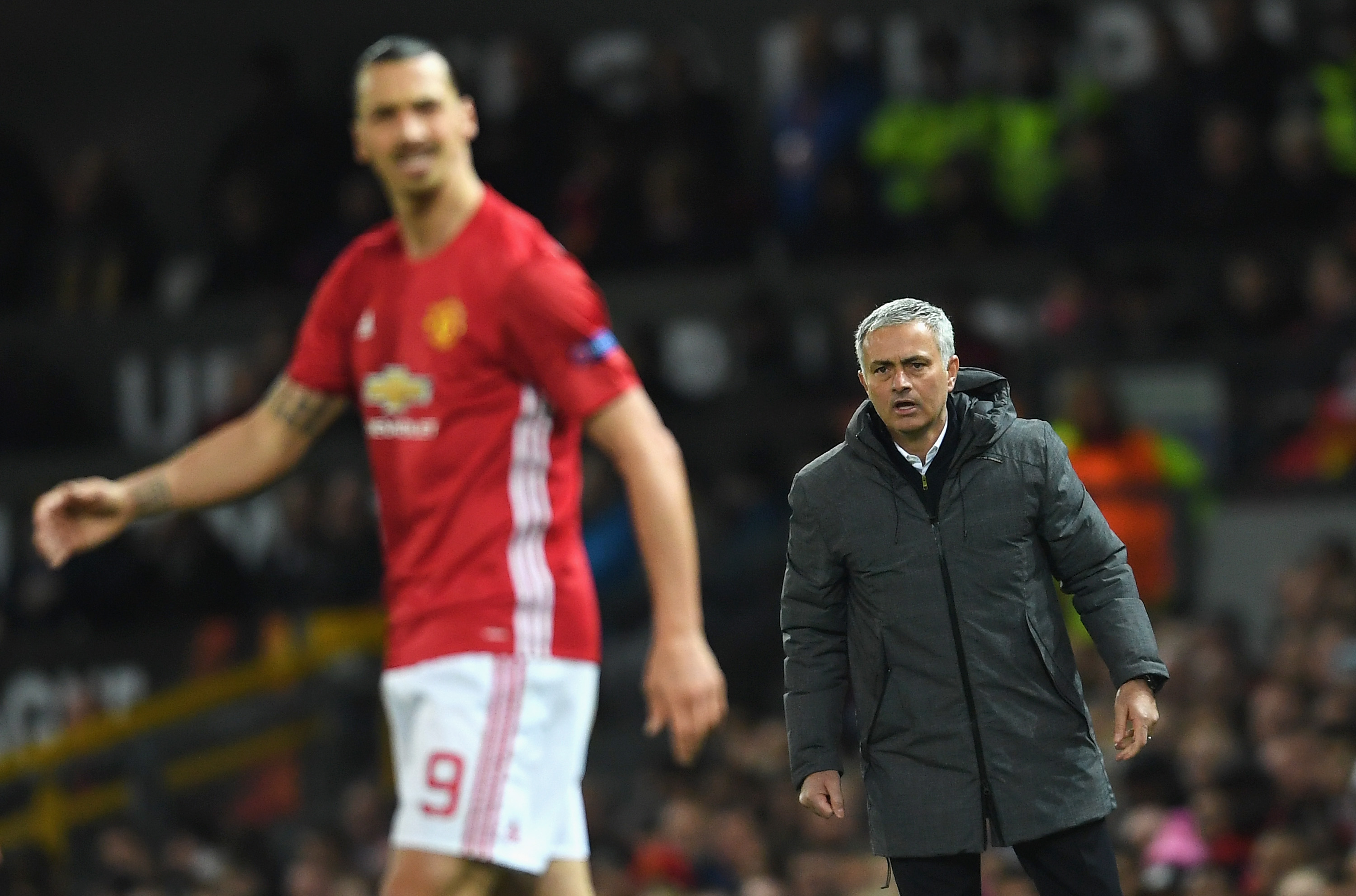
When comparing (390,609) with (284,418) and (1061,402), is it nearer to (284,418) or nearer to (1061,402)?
(284,418)

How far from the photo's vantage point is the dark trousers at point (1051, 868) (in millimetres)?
3736

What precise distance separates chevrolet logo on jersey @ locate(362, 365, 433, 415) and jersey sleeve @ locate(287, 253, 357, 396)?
0.19m

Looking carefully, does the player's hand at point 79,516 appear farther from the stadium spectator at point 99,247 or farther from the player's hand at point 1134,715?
the stadium spectator at point 99,247

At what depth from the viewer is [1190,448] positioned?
9.52 m

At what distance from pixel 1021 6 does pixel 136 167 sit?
7183mm

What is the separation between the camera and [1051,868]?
12.3 ft

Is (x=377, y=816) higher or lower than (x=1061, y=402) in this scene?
lower

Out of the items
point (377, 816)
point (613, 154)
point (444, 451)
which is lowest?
point (377, 816)

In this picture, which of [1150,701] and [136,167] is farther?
[136,167]

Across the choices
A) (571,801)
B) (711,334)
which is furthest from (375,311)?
(711,334)

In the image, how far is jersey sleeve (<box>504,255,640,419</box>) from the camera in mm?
4141

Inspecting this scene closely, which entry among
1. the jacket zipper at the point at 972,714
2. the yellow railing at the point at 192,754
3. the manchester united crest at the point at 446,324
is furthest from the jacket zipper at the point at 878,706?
the yellow railing at the point at 192,754

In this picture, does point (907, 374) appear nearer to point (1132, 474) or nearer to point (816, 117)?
point (1132, 474)

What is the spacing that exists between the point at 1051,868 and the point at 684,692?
75cm
